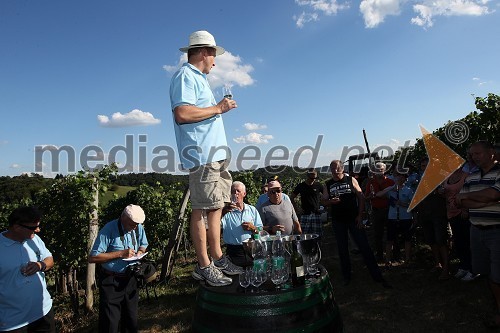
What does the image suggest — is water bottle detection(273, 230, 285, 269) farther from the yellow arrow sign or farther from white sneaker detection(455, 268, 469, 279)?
white sneaker detection(455, 268, 469, 279)

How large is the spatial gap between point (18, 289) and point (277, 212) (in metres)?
3.55

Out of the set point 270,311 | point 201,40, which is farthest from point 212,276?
point 201,40

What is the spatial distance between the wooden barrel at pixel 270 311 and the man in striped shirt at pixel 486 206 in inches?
98.6

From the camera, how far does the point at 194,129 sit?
8.27 feet

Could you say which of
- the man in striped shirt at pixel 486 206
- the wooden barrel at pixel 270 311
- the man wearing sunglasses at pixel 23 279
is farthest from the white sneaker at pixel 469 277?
the man wearing sunglasses at pixel 23 279

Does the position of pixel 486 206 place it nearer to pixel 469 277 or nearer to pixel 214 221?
pixel 469 277

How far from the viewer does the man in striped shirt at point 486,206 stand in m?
Answer: 3.63

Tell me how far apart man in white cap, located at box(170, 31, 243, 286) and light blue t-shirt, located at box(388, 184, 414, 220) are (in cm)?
518

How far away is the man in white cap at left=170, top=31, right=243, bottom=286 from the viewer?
2.45 metres

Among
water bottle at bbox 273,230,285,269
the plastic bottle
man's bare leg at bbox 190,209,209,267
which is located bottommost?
the plastic bottle

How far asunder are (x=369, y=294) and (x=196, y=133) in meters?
4.54

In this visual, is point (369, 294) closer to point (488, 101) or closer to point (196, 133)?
point (196, 133)

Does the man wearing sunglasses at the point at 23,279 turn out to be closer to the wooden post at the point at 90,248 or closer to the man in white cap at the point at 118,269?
the man in white cap at the point at 118,269

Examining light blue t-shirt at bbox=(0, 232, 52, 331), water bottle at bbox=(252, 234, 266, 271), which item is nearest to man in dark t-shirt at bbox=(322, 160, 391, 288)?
water bottle at bbox=(252, 234, 266, 271)
